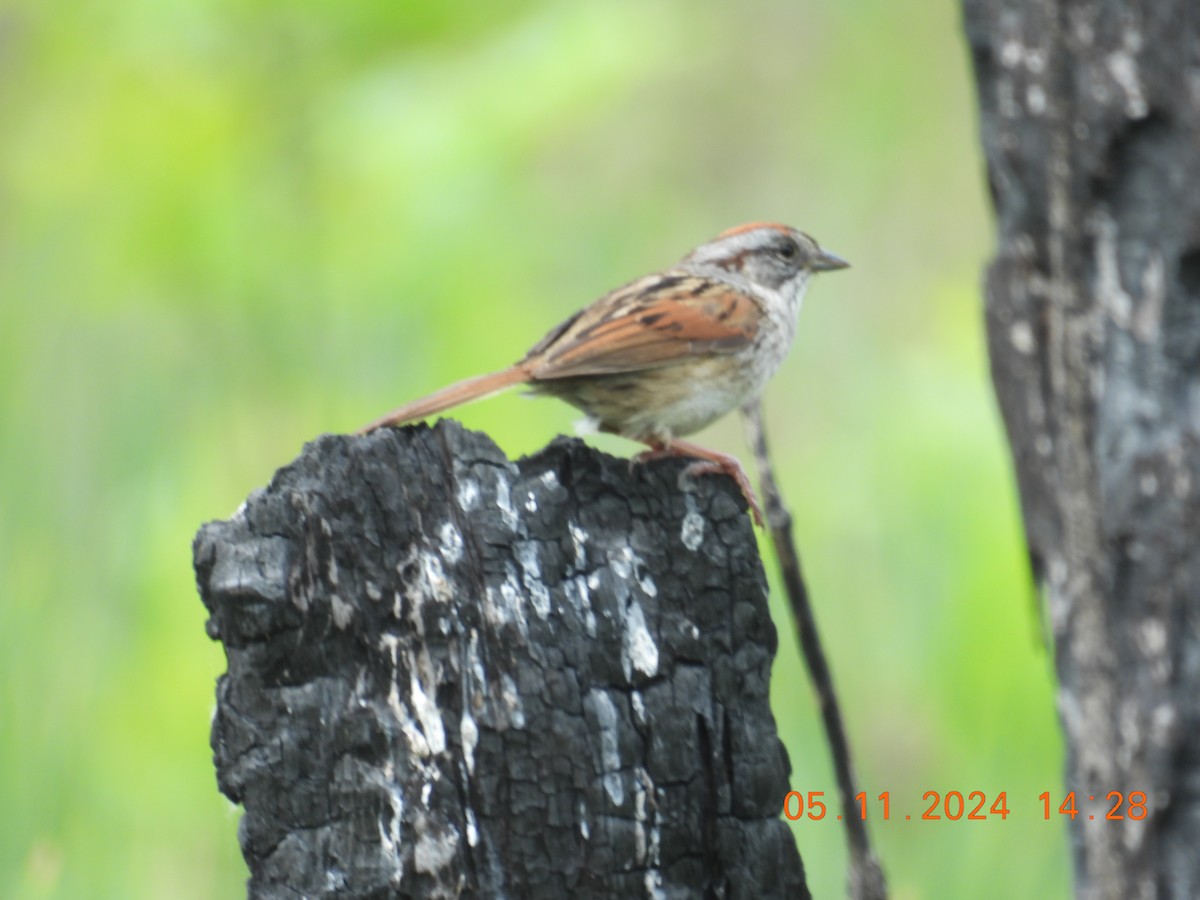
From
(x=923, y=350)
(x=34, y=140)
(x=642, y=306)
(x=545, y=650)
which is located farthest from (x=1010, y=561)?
(x=34, y=140)

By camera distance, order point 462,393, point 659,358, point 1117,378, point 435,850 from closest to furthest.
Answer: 1. point 435,850
2. point 1117,378
3. point 462,393
4. point 659,358

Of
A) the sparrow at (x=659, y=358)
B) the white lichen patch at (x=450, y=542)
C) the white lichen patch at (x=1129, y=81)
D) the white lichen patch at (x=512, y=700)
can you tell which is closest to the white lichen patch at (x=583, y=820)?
the white lichen patch at (x=512, y=700)

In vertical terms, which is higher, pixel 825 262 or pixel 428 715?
pixel 825 262

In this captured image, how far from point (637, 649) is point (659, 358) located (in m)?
1.62

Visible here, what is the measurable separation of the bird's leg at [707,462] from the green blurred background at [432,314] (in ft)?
2.28

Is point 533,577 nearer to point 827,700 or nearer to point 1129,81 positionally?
point 827,700

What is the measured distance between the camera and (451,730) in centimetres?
196

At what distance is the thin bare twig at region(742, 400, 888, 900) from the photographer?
8.75 feet

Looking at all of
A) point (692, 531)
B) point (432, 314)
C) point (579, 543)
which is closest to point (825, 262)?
point (432, 314)

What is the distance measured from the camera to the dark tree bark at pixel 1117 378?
212cm

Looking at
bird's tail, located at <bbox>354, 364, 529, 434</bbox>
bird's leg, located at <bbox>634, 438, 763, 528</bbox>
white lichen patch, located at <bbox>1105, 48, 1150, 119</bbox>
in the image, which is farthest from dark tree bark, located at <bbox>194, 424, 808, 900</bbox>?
white lichen patch, located at <bbox>1105, 48, 1150, 119</bbox>

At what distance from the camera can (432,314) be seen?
523 cm
